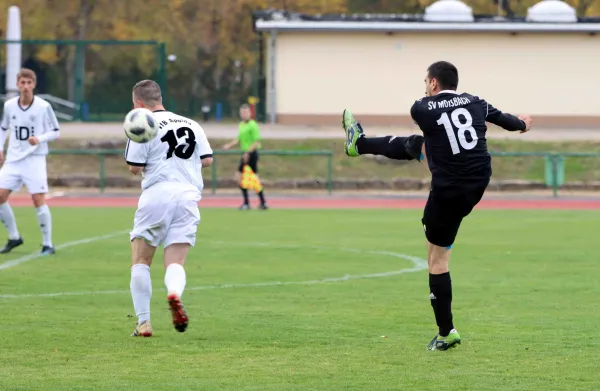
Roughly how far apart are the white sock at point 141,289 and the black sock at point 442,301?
7.15ft

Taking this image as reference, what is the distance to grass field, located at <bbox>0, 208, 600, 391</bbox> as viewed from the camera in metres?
8.32

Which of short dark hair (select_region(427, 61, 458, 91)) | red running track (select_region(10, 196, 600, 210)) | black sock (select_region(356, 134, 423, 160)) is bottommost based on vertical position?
red running track (select_region(10, 196, 600, 210))

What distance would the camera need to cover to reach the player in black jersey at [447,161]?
9.22 metres

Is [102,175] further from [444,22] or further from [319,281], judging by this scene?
[319,281]

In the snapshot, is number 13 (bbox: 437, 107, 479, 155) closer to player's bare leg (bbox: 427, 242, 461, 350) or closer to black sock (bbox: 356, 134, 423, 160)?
Answer: black sock (bbox: 356, 134, 423, 160)

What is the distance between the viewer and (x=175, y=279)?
945 centimetres

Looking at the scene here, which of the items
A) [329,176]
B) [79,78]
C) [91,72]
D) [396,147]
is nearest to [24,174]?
[396,147]

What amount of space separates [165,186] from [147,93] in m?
0.72

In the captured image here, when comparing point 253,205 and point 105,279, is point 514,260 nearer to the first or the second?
point 105,279

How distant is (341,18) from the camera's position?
47.6 metres

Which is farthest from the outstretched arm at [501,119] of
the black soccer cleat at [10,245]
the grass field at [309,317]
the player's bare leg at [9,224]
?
the black soccer cleat at [10,245]

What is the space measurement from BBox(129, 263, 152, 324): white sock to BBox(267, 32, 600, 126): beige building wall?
37336 mm

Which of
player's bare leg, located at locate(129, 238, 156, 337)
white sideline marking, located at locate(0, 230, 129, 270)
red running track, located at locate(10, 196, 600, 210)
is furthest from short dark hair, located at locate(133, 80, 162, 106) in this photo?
red running track, located at locate(10, 196, 600, 210)

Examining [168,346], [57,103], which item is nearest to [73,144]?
[57,103]
